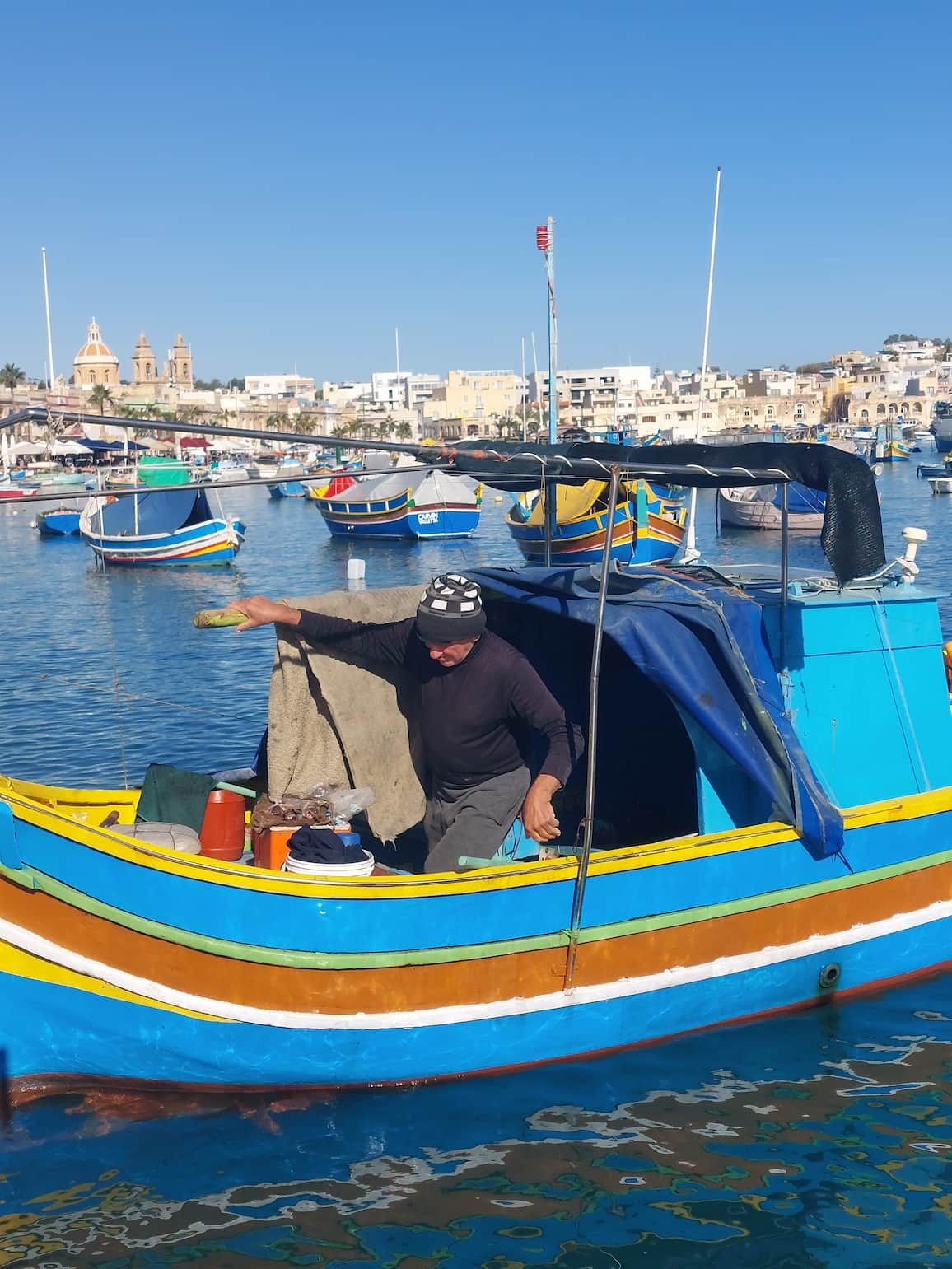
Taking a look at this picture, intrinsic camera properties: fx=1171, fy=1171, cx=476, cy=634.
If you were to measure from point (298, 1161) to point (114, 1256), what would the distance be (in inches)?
38.3

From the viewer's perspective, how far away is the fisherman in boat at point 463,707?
645 cm

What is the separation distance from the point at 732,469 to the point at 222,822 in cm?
381

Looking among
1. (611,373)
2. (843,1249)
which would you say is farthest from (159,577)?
(611,373)

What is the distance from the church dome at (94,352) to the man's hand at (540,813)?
175 m

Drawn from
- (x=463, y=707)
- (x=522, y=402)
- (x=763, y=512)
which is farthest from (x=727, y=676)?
(x=522, y=402)

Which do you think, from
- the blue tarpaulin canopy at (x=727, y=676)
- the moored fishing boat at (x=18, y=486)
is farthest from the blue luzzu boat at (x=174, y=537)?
the blue tarpaulin canopy at (x=727, y=676)

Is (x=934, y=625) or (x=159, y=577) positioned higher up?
(x=934, y=625)

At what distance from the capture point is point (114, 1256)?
17.6 feet

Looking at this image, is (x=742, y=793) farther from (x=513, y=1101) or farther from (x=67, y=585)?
(x=67, y=585)

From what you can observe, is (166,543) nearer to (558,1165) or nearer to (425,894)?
(425,894)

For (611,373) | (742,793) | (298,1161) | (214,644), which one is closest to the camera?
(298,1161)

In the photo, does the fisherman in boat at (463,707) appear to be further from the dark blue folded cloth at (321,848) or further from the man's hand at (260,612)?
the dark blue folded cloth at (321,848)

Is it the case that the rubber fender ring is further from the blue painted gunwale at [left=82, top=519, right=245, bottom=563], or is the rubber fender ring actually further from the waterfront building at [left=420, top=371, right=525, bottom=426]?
the waterfront building at [left=420, top=371, right=525, bottom=426]

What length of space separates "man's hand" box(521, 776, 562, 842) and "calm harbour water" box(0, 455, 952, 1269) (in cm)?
148
